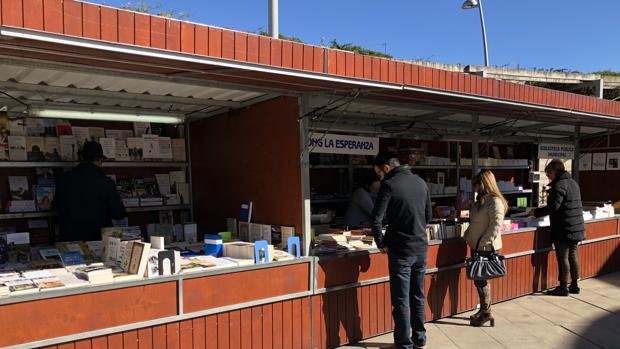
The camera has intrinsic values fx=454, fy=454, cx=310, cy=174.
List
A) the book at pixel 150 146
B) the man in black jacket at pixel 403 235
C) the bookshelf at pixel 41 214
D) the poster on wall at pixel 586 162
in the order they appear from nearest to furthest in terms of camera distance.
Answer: the man in black jacket at pixel 403 235 → the bookshelf at pixel 41 214 → the book at pixel 150 146 → the poster on wall at pixel 586 162

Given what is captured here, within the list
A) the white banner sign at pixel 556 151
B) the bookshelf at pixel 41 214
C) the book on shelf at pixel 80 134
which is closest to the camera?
the bookshelf at pixel 41 214

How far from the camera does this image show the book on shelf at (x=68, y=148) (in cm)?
482

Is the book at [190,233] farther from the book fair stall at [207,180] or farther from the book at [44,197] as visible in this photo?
the book at [44,197]

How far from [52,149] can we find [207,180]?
5.44 feet

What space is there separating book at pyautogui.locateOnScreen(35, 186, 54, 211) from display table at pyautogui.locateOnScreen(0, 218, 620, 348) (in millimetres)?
2287

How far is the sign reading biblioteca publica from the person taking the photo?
13.3 ft

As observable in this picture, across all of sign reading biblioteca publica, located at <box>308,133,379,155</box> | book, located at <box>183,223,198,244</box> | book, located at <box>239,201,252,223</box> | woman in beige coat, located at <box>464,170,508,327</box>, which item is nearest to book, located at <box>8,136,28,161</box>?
book, located at <box>183,223,198,244</box>

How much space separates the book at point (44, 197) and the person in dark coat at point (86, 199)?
0.21 meters

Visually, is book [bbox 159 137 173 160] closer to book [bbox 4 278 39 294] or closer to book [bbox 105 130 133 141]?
book [bbox 105 130 133 141]

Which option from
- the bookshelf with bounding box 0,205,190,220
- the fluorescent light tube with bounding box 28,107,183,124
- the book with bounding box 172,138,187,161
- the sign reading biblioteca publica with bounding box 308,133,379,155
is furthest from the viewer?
the book with bounding box 172,138,187,161

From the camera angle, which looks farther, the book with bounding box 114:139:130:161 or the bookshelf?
the book with bounding box 114:139:130:161

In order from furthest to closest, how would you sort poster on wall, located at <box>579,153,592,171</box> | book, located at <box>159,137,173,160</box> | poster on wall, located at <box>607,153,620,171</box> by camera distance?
poster on wall, located at <box>579,153,592,171</box>
poster on wall, located at <box>607,153,620,171</box>
book, located at <box>159,137,173,160</box>

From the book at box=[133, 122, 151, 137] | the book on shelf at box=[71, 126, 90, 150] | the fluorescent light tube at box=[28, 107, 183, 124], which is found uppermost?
the fluorescent light tube at box=[28, 107, 183, 124]

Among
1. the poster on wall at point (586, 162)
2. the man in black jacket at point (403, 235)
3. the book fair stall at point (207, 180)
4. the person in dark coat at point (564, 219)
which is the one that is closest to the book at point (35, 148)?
the book fair stall at point (207, 180)
